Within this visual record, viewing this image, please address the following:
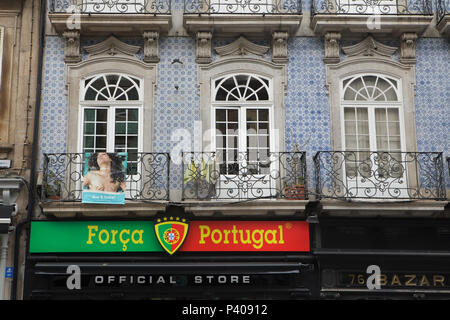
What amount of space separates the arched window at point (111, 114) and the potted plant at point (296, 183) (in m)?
3.03

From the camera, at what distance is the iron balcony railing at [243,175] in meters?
11.5

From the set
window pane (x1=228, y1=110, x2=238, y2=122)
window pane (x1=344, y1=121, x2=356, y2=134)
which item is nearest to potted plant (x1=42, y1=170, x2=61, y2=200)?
window pane (x1=228, y1=110, x2=238, y2=122)

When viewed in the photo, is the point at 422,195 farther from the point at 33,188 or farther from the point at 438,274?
the point at 33,188

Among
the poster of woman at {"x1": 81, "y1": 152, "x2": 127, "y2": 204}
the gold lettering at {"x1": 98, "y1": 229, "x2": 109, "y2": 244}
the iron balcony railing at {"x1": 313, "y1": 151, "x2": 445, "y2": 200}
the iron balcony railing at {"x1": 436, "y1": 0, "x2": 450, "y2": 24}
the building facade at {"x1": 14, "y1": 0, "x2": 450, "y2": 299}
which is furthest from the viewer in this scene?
the iron balcony railing at {"x1": 436, "y1": 0, "x2": 450, "y2": 24}

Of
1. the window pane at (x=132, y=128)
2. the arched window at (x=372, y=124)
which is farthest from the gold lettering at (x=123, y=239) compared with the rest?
the arched window at (x=372, y=124)

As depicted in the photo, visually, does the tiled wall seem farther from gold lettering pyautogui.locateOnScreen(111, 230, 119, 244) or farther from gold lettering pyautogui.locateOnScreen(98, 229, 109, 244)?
gold lettering pyautogui.locateOnScreen(98, 229, 109, 244)

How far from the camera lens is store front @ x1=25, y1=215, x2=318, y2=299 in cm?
1119

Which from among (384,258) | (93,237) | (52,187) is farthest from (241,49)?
(384,258)

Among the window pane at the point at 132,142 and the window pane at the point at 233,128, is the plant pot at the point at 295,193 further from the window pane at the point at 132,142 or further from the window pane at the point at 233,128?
the window pane at the point at 132,142

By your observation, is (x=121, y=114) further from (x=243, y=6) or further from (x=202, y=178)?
(x=243, y=6)

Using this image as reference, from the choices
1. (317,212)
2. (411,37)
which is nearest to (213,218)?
(317,212)

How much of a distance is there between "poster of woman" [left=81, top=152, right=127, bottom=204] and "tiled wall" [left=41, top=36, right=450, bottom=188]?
2.72 ft

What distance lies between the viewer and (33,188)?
11695 mm

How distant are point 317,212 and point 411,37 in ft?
13.4
